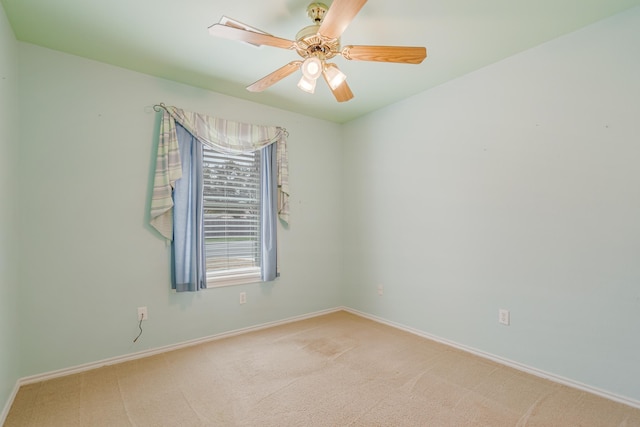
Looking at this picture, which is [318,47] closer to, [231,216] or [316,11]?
[316,11]

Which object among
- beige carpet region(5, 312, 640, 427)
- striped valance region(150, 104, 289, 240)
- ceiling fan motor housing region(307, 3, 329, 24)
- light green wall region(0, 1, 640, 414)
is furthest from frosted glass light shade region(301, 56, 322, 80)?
beige carpet region(5, 312, 640, 427)

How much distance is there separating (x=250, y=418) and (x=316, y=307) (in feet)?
6.93

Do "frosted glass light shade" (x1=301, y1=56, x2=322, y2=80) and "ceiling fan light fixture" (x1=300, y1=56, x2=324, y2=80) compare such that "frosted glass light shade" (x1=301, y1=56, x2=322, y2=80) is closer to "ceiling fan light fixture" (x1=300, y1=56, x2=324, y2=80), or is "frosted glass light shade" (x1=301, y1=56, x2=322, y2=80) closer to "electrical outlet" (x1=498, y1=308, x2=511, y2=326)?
"ceiling fan light fixture" (x1=300, y1=56, x2=324, y2=80)

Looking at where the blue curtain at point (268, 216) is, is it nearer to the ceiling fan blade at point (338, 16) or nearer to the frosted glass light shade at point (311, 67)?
the frosted glass light shade at point (311, 67)

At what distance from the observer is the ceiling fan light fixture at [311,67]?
1.84 metres

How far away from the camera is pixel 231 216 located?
3.34 m

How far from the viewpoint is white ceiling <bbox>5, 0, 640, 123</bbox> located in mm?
1917

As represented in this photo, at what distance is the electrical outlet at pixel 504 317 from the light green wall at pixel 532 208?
36 mm

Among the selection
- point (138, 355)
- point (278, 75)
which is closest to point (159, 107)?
point (278, 75)

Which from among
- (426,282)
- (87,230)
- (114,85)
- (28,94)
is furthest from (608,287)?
(28,94)

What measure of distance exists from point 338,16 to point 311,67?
363mm

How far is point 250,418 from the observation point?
6.06 feet

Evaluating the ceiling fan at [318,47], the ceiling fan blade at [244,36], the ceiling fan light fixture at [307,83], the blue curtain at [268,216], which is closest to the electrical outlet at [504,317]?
the ceiling fan at [318,47]

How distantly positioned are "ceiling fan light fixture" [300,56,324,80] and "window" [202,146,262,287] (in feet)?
5.49
